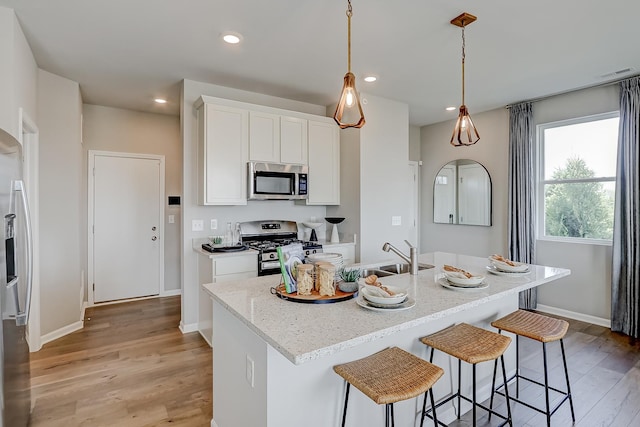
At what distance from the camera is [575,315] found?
4.08m

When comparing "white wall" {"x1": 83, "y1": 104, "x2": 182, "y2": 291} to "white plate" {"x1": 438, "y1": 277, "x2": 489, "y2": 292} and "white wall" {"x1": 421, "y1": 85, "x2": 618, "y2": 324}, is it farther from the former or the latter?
"white wall" {"x1": 421, "y1": 85, "x2": 618, "y2": 324}

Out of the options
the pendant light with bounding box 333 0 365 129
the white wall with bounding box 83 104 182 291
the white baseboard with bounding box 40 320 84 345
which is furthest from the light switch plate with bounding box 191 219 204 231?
the pendant light with bounding box 333 0 365 129

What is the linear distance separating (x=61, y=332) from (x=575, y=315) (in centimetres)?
583

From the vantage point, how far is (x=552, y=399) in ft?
7.93

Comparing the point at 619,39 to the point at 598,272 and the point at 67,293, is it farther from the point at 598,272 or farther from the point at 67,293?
the point at 67,293

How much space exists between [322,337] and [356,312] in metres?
0.32

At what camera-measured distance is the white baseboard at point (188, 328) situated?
143 inches

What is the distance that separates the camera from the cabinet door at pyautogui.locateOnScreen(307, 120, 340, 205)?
4.23m

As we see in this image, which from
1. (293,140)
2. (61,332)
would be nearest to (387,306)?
(293,140)

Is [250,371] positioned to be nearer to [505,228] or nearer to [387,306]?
[387,306]

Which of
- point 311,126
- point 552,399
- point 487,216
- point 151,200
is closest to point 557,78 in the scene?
point 487,216

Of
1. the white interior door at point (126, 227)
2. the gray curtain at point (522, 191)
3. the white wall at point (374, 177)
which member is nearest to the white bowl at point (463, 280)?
the white wall at point (374, 177)

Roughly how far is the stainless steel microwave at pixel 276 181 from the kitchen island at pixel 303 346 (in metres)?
1.84

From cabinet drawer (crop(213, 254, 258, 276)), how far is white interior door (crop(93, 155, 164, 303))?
2.24 m
